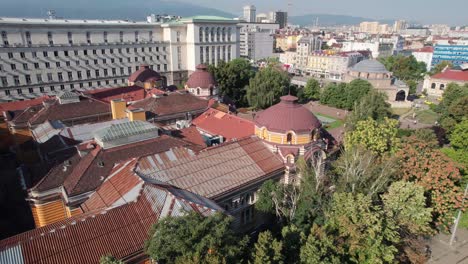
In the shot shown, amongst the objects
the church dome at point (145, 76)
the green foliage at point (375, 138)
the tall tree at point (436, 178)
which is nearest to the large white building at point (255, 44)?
the church dome at point (145, 76)

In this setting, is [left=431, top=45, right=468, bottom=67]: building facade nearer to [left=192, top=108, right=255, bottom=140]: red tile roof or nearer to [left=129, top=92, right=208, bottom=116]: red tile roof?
[left=192, top=108, right=255, bottom=140]: red tile roof

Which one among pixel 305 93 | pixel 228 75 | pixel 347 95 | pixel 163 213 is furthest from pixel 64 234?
pixel 305 93

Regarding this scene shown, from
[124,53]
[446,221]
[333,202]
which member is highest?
[124,53]

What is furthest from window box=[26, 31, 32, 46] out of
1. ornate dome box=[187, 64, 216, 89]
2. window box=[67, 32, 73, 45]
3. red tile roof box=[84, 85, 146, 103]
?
ornate dome box=[187, 64, 216, 89]

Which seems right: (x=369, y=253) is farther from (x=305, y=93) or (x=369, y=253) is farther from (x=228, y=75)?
(x=305, y=93)

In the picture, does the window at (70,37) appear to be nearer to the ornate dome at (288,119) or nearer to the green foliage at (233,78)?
the green foliage at (233,78)

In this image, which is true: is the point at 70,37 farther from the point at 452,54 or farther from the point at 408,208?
the point at 452,54
